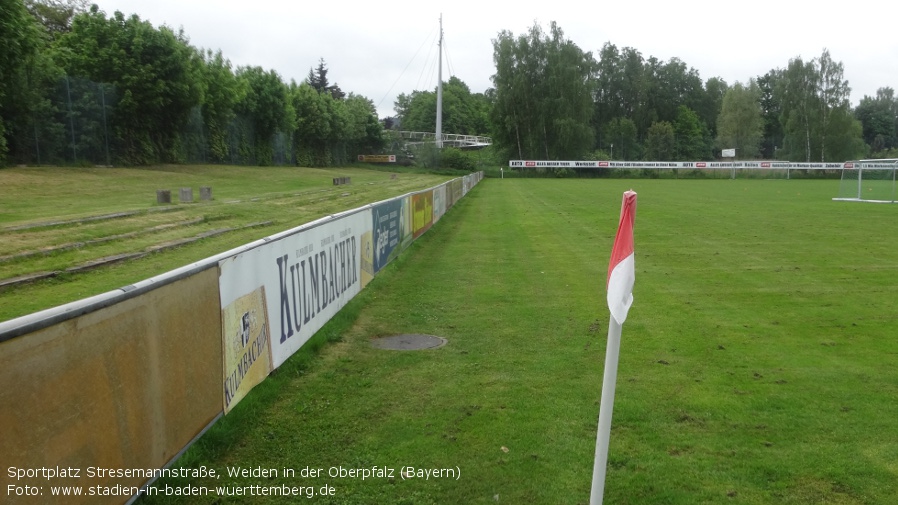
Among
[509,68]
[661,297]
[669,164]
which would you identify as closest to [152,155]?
[661,297]

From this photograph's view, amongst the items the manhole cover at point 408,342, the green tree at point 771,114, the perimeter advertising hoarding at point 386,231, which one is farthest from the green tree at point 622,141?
the manhole cover at point 408,342

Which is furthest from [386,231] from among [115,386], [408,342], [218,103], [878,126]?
[878,126]

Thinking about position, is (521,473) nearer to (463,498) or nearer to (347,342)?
(463,498)

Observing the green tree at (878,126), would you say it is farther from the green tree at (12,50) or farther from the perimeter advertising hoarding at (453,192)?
the green tree at (12,50)

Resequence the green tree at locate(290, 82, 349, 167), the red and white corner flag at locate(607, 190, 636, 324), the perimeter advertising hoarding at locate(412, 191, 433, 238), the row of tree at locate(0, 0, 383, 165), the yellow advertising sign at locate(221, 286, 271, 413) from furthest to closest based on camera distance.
A: the green tree at locate(290, 82, 349, 167)
the row of tree at locate(0, 0, 383, 165)
the perimeter advertising hoarding at locate(412, 191, 433, 238)
the yellow advertising sign at locate(221, 286, 271, 413)
the red and white corner flag at locate(607, 190, 636, 324)

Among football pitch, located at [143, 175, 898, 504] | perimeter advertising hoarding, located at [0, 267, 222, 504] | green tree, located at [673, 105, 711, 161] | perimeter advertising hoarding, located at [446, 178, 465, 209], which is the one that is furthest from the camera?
green tree, located at [673, 105, 711, 161]

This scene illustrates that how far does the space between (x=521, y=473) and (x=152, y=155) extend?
4638 cm

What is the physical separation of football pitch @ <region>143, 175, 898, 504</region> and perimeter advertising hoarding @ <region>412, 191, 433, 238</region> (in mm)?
5264

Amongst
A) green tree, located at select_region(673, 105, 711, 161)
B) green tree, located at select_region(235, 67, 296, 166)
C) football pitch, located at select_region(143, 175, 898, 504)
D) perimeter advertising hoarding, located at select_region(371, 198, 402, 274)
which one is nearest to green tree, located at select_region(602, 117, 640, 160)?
green tree, located at select_region(673, 105, 711, 161)

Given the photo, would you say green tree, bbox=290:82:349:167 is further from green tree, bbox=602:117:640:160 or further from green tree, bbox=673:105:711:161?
green tree, bbox=673:105:711:161

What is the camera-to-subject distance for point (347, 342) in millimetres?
9125

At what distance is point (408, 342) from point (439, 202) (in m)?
18.0

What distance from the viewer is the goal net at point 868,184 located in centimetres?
3750

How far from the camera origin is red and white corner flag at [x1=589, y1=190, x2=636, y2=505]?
3.90m
